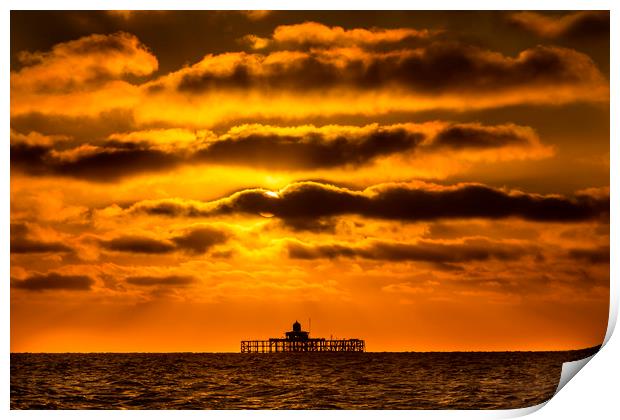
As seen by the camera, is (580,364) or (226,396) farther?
(226,396)

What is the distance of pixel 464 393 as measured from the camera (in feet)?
113

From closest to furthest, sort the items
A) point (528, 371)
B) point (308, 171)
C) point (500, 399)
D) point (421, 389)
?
point (308, 171) < point (500, 399) < point (421, 389) < point (528, 371)

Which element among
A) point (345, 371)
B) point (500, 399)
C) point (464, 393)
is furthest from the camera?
point (345, 371)

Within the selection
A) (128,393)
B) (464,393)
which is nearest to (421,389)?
(464,393)

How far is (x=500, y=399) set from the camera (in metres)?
32.1

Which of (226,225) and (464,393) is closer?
(226,225)

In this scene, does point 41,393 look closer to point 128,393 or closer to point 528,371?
point 128,393

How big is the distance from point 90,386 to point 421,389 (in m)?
10.5

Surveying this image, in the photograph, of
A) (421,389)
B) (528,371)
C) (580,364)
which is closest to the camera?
(580,364)

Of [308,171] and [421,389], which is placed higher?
[308,171]
